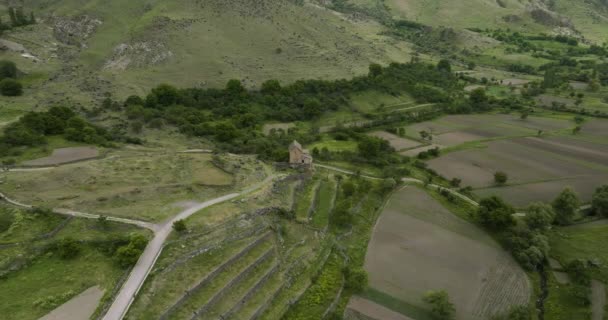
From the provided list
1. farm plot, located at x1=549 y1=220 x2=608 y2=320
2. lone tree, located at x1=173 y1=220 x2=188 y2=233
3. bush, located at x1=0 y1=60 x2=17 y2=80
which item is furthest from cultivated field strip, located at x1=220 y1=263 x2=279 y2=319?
bush, located at x1=0 y1=60 x2=17 y2=80

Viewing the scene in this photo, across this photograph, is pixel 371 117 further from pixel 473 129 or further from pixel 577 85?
pixel 577 85

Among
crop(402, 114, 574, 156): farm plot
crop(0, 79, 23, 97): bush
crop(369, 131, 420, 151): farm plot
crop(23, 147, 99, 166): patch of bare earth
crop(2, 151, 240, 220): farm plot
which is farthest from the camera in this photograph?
crop(402, 114, 574, 156): farm plot

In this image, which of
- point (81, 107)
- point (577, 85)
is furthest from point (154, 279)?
point (577, 85)

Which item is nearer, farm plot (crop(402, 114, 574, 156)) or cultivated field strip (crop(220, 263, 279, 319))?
cultivated field strip (crop(220, 263, 279, 319))

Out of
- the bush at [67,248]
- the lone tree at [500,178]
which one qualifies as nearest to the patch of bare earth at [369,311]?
the bush at [67,248]

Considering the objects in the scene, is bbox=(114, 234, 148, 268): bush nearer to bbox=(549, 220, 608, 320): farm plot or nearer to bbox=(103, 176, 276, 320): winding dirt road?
bbox=(103, 176, 276, 320): winding dirt road

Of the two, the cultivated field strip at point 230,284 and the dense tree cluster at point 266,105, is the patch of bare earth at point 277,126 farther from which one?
the cultivated field strip at point 230,284
